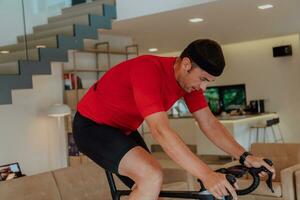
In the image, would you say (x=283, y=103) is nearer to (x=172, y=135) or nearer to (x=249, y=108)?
(x=249, y=108)

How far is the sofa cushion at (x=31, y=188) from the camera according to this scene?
361 centimetres

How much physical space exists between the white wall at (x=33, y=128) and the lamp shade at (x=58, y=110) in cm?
35

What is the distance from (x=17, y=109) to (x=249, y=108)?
5348 millimetres

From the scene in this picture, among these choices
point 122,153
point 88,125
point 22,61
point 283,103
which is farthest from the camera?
point 283,103

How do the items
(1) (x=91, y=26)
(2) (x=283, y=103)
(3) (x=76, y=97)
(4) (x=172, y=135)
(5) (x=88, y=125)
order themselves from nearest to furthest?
(4) (x=172, y=135), (5) (x=88, y=125), (1) (x=91, y=26), (3) (x=76, y=97), (2) (x=283, y=103)

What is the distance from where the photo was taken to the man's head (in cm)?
162

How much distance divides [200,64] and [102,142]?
0.53 metres

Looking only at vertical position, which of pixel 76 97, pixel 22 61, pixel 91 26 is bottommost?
pixel 76 97

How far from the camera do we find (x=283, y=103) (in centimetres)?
900

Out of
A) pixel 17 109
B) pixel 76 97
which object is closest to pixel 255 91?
pixel 76 97

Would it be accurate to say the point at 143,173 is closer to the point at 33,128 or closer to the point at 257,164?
the point at 257,164

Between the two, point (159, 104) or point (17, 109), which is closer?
point (159, 104)

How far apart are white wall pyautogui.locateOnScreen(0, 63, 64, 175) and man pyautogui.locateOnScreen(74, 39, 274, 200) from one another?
12.5ft

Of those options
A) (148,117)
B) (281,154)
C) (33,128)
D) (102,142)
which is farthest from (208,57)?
(33,128)
